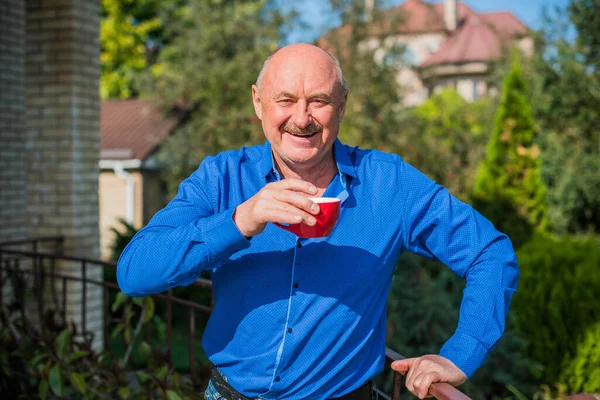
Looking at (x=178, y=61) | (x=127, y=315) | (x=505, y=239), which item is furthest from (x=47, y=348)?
(x=178, y=61)

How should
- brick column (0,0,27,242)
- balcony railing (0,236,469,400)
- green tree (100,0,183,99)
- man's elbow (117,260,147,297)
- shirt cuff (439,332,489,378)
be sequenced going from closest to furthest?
man's elbow (117,260,147,297) → shirt cuff (439,332,489,378) → balcony railing (0,236,469,400) → brick column (0,0,27,242) → green tree (100,0,183,99)

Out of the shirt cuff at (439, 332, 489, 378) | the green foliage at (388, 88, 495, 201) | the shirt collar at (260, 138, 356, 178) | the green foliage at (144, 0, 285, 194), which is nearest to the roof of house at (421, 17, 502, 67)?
the green foliage at (388, 88, 495, 201)

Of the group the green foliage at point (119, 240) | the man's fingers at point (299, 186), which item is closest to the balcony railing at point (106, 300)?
the man's fingers at point (299, 186)

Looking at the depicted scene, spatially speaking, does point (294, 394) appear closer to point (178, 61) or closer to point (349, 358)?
point (349, 358)

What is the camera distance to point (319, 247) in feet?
5.97

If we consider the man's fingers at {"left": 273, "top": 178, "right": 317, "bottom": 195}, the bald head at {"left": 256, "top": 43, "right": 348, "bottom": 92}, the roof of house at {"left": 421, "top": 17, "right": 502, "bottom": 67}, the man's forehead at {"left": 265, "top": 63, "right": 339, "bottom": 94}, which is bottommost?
the man's fingers at {"left": 273, "top": 178, "right": 317, "bottom": 195}

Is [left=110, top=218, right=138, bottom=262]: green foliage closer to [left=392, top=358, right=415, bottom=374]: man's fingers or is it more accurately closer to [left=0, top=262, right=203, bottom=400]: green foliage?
[left=0, top=262, right=203, bottom=400]: green foliage

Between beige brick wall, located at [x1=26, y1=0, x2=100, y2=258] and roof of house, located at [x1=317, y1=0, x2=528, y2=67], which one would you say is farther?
roof of house, located at [x1=317, y1=0, x2=528, y2=67]

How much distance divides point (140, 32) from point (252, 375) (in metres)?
24.8

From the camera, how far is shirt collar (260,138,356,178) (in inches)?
75.0

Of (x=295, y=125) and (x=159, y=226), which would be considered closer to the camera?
(x=159, y=226)

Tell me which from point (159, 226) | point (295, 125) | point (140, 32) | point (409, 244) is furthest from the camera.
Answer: point (140, 32)

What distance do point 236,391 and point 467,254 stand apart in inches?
29.7

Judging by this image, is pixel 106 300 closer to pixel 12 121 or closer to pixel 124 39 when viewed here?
pixel 12 121
